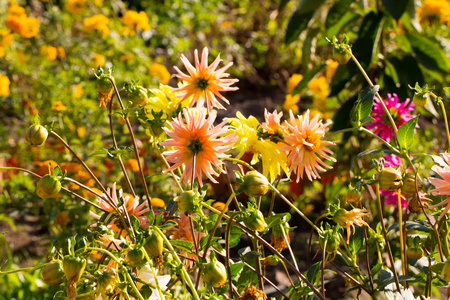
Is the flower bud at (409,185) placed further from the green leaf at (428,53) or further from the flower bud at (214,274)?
the green leaf at (428,53)

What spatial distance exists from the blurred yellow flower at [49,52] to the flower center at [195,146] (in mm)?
2176

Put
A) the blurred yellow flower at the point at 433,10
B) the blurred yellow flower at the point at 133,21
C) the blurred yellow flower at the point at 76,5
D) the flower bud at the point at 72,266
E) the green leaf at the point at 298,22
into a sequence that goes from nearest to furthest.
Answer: the flower bud at the point at 72,266 → the green leaf at the point at 298,22 → the blurred yellow flower at the point at 433,10 → the blurred yellow flower at the point at 133,21 → the blurred yellow flower at the point at 76,5

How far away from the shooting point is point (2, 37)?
268 cm

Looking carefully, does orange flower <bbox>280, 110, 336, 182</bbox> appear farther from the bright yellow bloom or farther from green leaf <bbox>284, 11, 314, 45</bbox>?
green leaf <bbox>284, 11, 314, 45</bbox>

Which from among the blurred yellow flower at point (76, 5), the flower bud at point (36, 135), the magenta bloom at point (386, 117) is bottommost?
the flower bud at point (36, 135)

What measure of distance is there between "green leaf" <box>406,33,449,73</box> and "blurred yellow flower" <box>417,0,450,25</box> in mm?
697

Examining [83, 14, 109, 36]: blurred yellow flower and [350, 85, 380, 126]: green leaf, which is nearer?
[350, 85, 380, 126]: green leaf

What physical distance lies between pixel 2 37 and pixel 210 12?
1757 millimetres

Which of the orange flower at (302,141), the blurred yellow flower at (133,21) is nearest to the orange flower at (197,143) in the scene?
the orange flower at (302,141)

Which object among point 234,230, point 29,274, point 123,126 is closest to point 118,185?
point 123,126

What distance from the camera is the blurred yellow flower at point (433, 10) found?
2.29 m

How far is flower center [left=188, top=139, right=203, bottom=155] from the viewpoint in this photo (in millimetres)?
623

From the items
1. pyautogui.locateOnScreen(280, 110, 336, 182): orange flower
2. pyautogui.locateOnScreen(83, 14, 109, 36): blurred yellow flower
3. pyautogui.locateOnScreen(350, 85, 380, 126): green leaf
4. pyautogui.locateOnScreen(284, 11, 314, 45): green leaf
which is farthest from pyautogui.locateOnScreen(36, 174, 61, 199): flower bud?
pyautogui.locateOnScreen(83, 14, 109, 36): blurred yellow flower

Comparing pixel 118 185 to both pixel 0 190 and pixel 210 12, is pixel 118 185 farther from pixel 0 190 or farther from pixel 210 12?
pixel 210 12
